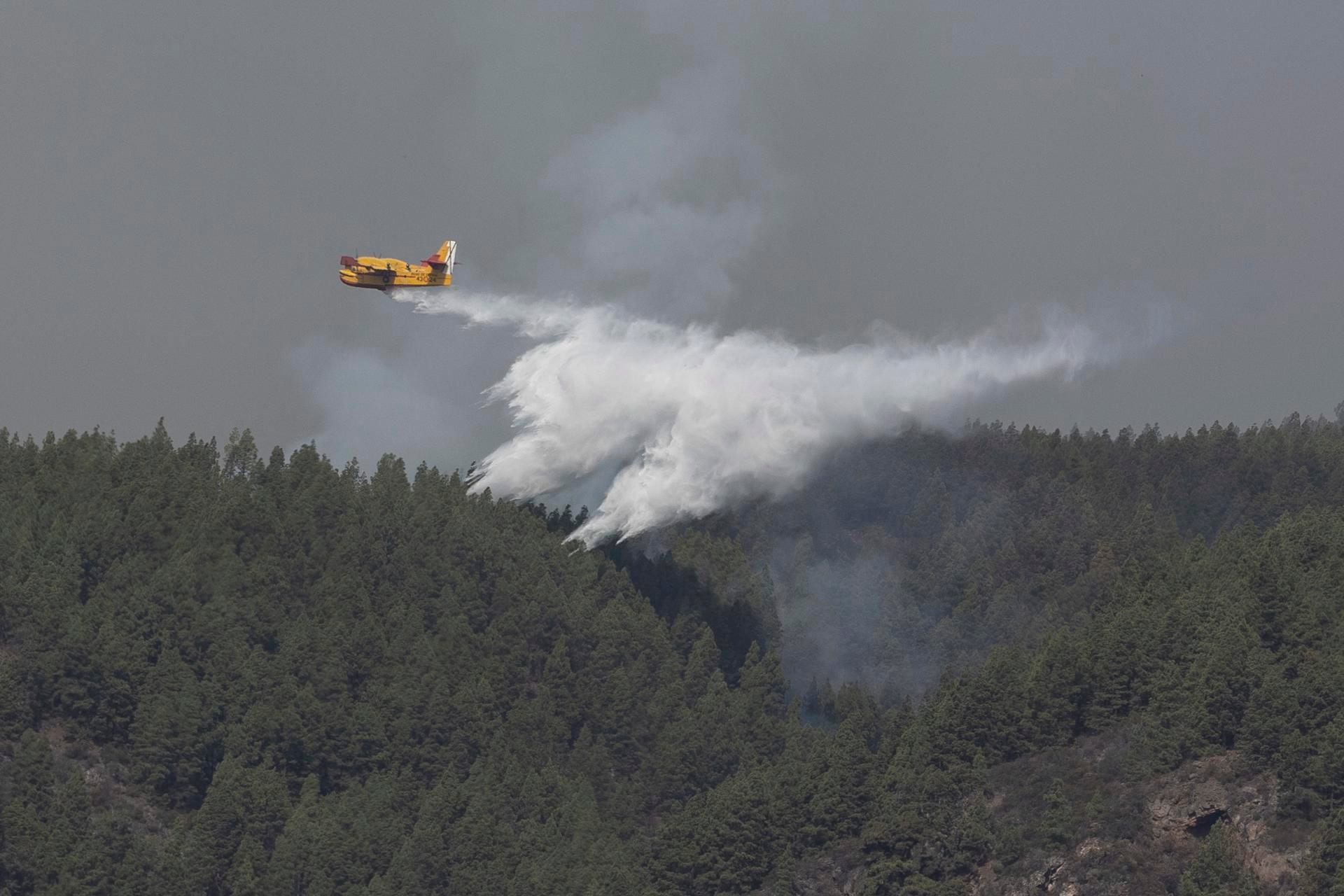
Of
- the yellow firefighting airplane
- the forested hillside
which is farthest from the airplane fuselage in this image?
the forested hillside

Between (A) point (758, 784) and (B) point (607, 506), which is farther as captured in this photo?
(B) point (607, 506)

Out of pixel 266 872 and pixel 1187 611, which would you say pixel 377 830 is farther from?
pixel 1187 611

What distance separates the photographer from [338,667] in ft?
537

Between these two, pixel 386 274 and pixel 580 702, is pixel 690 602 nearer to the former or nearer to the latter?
pixel 580 702

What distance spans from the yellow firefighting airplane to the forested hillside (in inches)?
938

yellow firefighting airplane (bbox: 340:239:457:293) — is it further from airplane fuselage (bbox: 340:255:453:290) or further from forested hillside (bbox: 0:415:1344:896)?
forested hillside (bbox: 0:415:1344:896)

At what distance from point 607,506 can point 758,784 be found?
31920mm

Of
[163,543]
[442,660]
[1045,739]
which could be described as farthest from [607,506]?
[1045,739]

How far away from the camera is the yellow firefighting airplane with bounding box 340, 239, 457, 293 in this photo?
5851 inches

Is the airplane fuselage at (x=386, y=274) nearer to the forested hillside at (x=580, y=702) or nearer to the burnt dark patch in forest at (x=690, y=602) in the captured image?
the forested hillside at (x=580, y=702)

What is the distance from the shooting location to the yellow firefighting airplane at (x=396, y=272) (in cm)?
14862

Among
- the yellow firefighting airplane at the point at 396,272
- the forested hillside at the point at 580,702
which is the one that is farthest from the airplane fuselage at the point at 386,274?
the forested hillside at the point at 580,702

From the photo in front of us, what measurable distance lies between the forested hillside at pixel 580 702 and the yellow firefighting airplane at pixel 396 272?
23.8 m

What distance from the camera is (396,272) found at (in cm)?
14950
